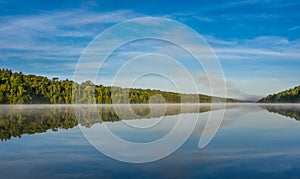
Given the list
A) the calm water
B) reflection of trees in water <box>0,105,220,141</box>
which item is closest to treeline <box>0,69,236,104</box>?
reflection of trees in water <box>0,105,220,141</box>

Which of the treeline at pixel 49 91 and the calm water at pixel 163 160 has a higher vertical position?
the treeline at pixel 49 91

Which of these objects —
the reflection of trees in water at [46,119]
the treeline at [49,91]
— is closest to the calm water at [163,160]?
the reflection of trees in water at [46,119]

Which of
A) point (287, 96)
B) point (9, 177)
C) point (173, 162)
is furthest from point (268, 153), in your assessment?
point (287, 96)

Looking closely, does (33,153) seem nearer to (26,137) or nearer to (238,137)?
(26,137)

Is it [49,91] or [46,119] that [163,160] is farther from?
[49,91]

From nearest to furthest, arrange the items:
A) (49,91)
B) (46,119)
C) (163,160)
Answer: (163,160)
(46,119)
(49,91)

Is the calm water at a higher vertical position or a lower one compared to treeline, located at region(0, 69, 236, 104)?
lower

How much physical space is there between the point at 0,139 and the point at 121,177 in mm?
9366

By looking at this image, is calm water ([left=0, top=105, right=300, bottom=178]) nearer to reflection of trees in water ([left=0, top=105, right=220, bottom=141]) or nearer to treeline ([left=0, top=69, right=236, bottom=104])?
reflection of trees in water ([left=0, top=105, right=220, bottom=141])

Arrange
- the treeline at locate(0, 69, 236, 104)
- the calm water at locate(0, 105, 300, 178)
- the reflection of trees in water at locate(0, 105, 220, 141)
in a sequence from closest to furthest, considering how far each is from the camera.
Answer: the calm water at locate(0, 105, 300, 178)
the reflection of trees in water at locate(0, 105, 220, 141)
the treeline at locate(0, 69, 236, 104)

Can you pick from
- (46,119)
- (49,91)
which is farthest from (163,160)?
(49,91)

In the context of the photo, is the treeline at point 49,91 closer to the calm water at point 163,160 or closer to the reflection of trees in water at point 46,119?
the reflection of trees in water at point 46,119

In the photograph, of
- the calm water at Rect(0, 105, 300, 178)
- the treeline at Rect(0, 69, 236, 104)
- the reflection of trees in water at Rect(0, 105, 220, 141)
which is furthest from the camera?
the treeline at Rect(0, 69, 236, 104)

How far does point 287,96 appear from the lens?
17750 centimetres
